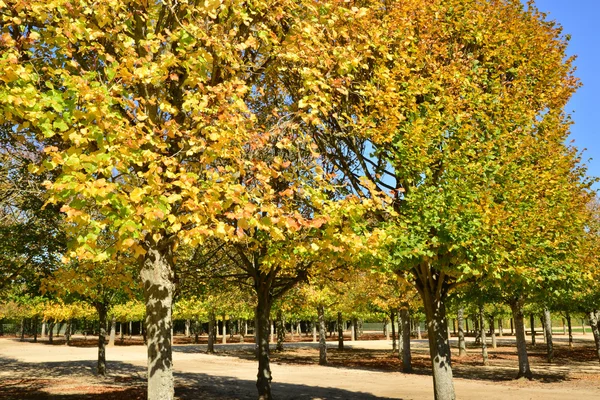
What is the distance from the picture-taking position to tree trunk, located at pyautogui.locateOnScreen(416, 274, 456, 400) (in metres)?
12.6

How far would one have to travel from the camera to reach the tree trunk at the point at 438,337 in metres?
12.6

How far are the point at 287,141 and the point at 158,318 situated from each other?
4.13 metres

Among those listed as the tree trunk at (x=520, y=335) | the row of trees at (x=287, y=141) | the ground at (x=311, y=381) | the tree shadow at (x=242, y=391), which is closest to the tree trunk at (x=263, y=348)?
the row of trees at (x=287, y=141)

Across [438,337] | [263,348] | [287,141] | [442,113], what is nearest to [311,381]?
[263,348]

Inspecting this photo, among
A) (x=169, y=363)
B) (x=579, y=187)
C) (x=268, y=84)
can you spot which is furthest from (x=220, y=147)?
(x=579, y=187)

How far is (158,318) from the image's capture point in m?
8.77

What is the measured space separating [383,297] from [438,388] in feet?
61.0

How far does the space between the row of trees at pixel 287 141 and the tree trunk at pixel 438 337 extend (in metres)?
0.06

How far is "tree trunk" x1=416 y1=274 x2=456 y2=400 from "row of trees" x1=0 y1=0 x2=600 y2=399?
64mm

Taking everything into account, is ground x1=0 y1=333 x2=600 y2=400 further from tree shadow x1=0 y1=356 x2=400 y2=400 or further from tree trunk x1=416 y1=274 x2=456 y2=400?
tree trunk x1=416 y1=274 x2=456 y2=400

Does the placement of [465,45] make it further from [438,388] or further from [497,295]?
[497,295]

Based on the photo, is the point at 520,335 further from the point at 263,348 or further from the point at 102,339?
the point at 102,339

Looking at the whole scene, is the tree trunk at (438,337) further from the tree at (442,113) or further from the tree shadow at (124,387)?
the tree shadow at (124,387)

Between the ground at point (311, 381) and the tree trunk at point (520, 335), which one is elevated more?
the tree trunk at point (520, 335)
